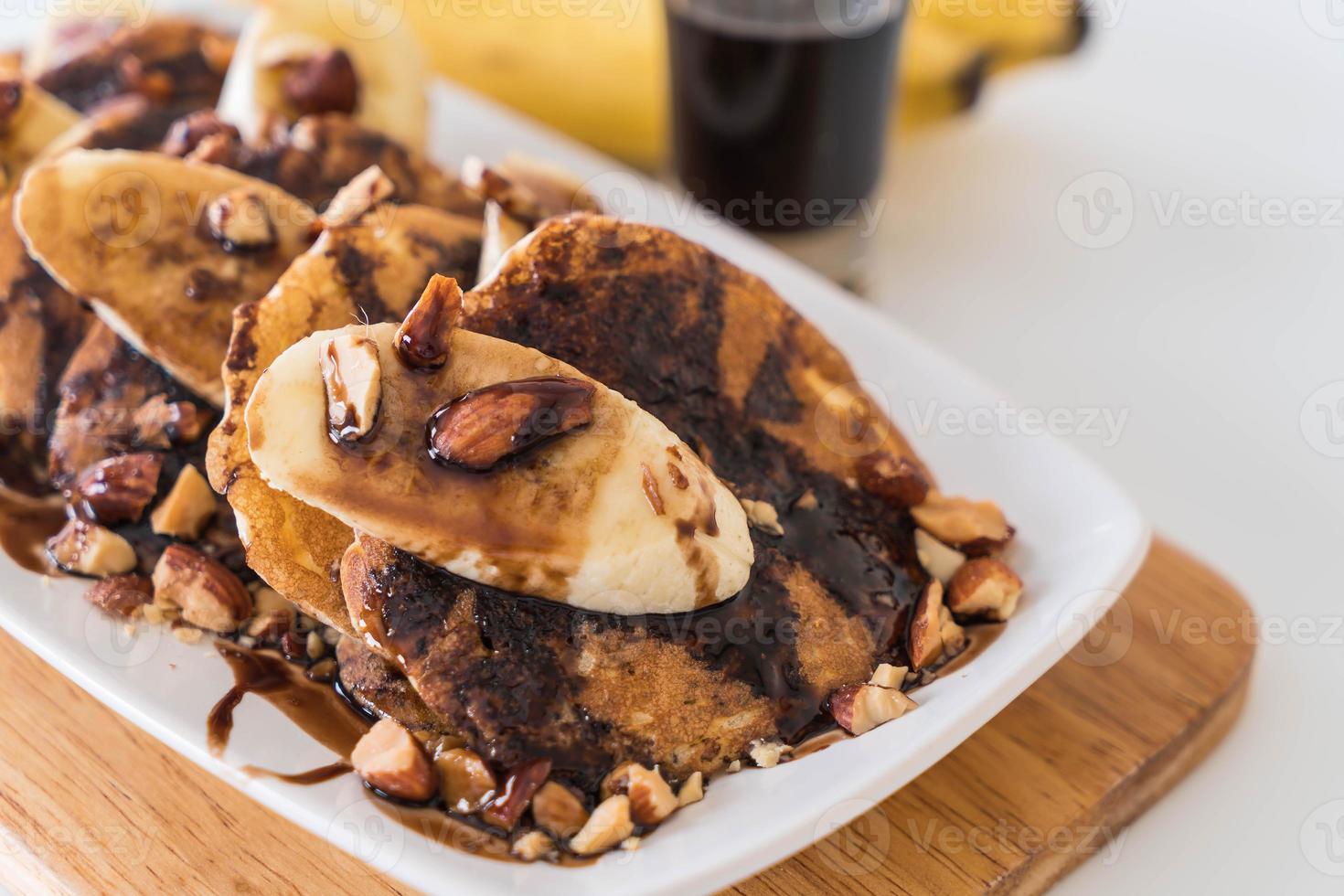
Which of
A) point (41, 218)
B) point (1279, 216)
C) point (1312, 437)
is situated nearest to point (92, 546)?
point (41, 218)

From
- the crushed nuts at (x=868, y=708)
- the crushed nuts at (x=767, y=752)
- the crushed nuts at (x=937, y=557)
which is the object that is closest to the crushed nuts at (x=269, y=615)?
the crushed nuts at (x=767, y=752)

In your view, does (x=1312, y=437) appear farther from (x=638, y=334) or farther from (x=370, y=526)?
(x=370, y=526)

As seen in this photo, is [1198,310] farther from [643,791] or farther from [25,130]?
[25,130]

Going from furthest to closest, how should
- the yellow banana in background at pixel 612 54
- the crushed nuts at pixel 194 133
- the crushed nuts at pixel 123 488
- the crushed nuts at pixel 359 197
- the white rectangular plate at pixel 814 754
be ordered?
the yellow banana in background at pixel 612 54 → the crushed nuts at pixel 194 133 → the crushed nuts at pixel 359 197 → the crushed nuts at pixel 123 488 → the white rectangular plate at pixel 814 754

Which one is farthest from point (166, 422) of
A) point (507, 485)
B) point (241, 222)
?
point (507, 485)

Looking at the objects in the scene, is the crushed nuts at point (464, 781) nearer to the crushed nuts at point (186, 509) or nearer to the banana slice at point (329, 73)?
the crushed nuts at point (186, 509)

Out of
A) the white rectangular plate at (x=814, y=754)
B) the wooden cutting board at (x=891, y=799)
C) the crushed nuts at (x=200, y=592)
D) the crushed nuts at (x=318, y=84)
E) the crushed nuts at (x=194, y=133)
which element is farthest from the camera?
the crushed nuts at (x=318, y=84)
